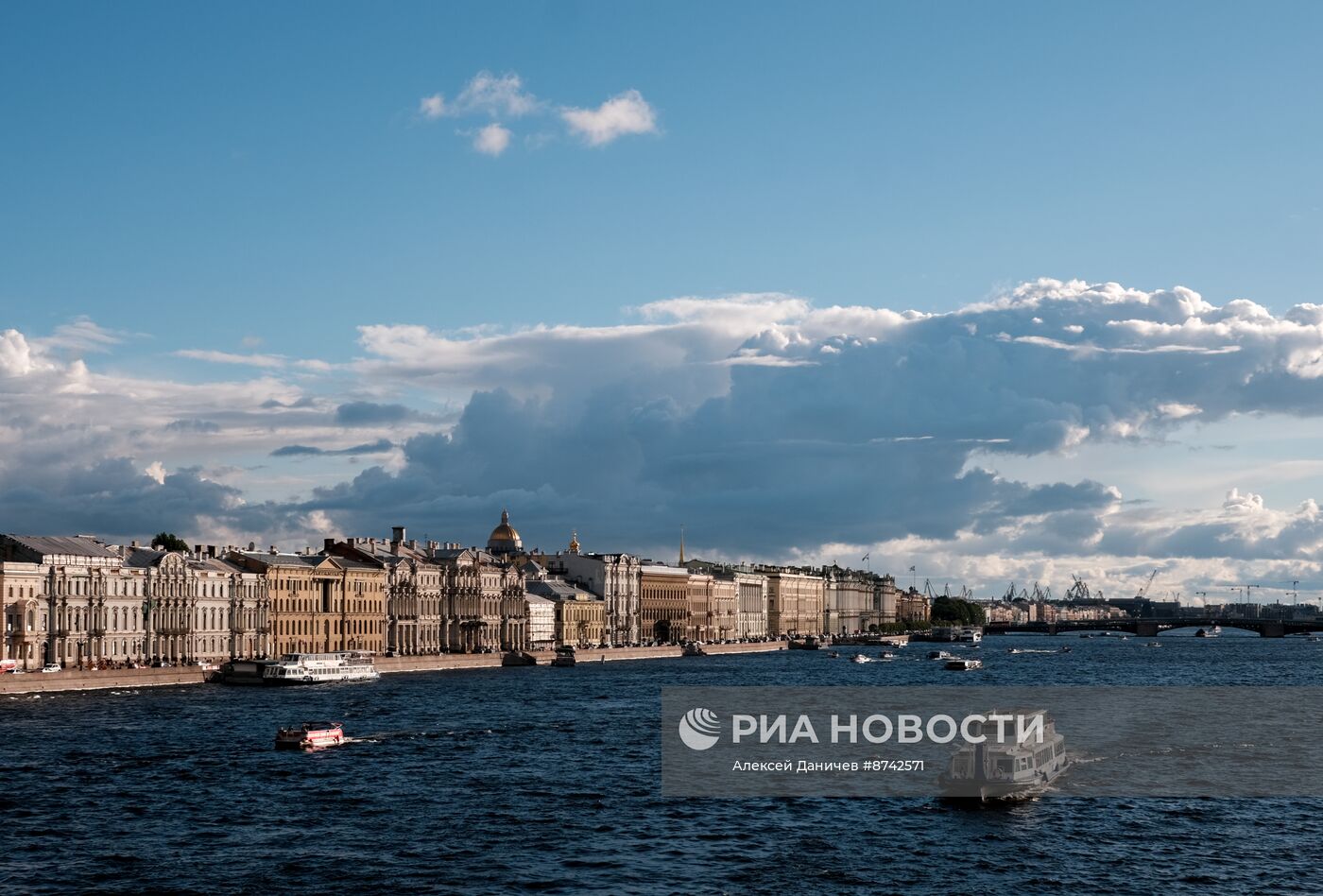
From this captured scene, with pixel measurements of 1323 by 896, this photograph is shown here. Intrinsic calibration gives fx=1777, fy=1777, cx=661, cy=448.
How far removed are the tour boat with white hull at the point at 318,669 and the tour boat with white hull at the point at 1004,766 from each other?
196 feet

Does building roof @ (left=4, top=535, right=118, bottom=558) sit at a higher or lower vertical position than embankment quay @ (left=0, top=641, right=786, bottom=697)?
higher

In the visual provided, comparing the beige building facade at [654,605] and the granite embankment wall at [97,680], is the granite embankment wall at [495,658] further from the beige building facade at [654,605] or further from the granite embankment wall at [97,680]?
the granite embankment wall at [97,680]

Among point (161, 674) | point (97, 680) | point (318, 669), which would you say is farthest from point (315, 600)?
point (97, 680)

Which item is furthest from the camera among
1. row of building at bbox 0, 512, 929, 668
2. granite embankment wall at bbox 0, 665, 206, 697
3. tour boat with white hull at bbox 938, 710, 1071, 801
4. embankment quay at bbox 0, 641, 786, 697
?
row of building at bbox 0, 512, 929, 668

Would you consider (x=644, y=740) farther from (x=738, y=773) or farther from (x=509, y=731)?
(x=738, y=773)

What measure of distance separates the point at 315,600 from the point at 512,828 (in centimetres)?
9155

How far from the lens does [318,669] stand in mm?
105750

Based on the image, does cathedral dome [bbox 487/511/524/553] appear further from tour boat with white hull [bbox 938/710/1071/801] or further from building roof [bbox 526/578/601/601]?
tour boat with white hull [bbox 938/710/1071/801]

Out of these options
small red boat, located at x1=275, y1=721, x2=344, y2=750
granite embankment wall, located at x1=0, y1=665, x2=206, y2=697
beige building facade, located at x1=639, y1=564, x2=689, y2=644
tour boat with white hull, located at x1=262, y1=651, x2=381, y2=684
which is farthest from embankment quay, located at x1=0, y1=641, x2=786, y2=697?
beige building facade, located at x1=639, y1=564, x2=689, y2=644

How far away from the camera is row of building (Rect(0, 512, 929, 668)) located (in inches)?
3935

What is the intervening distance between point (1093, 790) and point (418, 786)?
19.4 m

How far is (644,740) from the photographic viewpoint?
6556 cm

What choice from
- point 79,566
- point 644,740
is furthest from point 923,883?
point 79,566

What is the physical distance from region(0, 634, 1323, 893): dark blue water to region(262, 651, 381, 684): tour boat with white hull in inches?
1281
